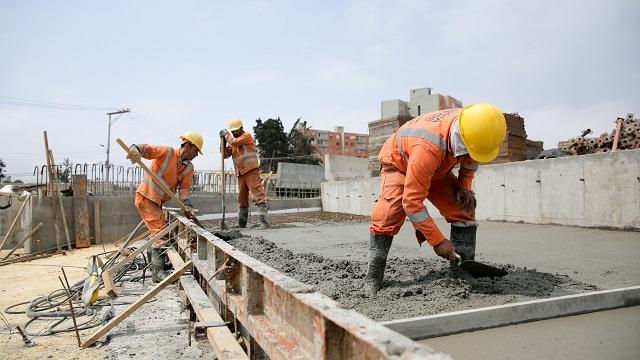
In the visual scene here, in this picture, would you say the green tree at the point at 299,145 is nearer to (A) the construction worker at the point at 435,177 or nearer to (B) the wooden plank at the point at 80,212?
(B) the wooden plank at the point at 80,212

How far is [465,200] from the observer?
10.9 ft

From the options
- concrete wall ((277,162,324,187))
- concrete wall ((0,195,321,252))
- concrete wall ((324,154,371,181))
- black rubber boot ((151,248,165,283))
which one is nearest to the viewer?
black rubber boot ((151,248,165,283))

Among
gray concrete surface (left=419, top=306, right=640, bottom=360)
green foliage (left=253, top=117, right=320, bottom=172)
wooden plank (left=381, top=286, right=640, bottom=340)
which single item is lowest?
gray concrete surface (left=419, top=306, right=640, bottom=360)

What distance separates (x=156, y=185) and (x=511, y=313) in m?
4.42

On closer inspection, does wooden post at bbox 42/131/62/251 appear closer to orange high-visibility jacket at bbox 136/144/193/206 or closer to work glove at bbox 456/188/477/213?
orange high-visibility jacket at bbox 136/144/193/206

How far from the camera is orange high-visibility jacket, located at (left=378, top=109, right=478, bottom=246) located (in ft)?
9.23

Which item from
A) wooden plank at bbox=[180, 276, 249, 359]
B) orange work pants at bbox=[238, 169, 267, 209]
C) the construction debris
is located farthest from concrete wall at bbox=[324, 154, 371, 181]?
wooden plank at bbox=[180, 276, 249, 359]

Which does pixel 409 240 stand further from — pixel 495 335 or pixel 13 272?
pixel 13 272

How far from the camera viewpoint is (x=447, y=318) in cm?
234

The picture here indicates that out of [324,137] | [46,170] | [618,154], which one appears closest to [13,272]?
[46,170]

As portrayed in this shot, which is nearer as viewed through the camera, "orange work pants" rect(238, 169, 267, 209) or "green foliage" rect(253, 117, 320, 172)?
"orange work pants" rect(238, 169, 267, 209)

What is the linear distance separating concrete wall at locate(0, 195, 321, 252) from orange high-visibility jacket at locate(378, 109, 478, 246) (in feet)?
25.7

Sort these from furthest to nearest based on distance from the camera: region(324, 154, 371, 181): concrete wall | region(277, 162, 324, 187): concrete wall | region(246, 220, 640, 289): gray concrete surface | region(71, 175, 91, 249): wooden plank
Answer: region(277, 162, 324, 187): concrete wall → region(324, 154, 371, 181): concrete wall → region(71, 175, 91, 249): wooden plank → region(246, 220, 640, 289): gray concrete surface

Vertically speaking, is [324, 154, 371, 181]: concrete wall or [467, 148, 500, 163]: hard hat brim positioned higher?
[324, 154, 371, 181]: concrete wall
